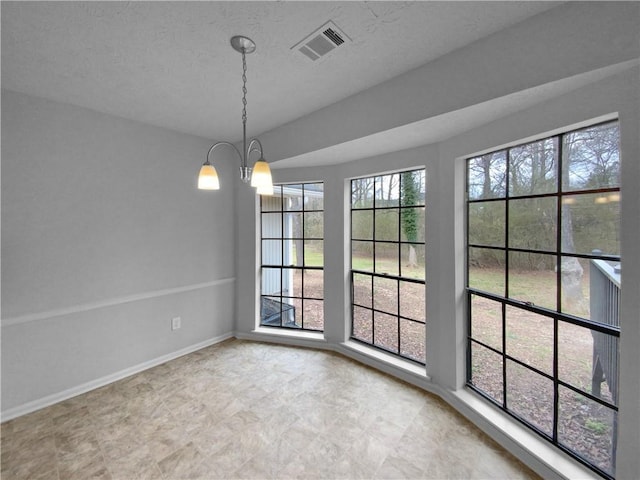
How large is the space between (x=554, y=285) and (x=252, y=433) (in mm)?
2364

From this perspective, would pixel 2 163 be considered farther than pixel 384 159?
No

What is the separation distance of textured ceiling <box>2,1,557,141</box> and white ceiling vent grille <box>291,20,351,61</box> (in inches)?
1.3

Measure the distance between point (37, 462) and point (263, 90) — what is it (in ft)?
10.3

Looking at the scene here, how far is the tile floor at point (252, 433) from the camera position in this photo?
5.50 ft

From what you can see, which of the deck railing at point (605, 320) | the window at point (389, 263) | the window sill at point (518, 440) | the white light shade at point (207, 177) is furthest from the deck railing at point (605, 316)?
the white light shade at point (207, 177)

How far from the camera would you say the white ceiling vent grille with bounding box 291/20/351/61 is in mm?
1523

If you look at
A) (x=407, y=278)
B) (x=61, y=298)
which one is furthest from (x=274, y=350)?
(x=61, y=298)

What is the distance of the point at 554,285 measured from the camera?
1.69 metres

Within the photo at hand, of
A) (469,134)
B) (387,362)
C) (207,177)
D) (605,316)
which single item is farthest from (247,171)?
(387,362)

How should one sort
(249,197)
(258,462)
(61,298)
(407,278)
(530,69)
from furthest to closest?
(249,197) < (407,278) < (61,298) < (258,462) < (530,69)

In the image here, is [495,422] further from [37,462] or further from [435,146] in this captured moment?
[37,462]

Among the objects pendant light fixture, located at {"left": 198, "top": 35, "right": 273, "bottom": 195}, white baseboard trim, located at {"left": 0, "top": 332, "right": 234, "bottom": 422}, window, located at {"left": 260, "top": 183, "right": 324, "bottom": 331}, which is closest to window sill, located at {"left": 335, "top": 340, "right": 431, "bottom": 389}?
window, located at {"left": 260, "top": 183, "right": 324, "bottom": 331}

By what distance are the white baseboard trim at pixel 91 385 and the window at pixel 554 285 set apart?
126 inches

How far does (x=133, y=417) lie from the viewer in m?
2.14
